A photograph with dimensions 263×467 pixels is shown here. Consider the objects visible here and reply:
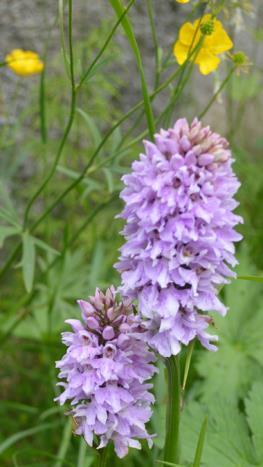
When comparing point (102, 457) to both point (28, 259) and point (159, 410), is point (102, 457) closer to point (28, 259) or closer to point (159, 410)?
point (159, 410)

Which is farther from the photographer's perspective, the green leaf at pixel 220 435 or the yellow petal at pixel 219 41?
the yellow petal at pixel 219 41

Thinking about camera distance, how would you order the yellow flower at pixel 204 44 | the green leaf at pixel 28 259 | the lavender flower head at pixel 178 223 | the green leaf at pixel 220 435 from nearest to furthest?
the lavender flower head at pixel 178 223 < the green leaf at pixel 220 435 < the yellow flower at pixel 204 44 < the green leaf at pixel 28 259

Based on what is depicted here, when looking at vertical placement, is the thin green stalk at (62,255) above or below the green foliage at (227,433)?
above

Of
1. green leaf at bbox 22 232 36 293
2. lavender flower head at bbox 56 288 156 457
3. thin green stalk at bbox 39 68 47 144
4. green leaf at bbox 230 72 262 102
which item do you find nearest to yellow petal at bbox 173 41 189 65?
thin green stalk at bbox 39 68 47 144

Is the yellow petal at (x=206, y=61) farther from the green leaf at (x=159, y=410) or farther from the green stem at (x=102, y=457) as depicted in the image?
the green stem at (x=102, y=457)

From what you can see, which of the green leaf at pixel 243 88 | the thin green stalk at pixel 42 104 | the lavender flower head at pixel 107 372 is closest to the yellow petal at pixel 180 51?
the thin green stalk at pixel 42 104

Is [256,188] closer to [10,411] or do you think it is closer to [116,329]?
[10,411]

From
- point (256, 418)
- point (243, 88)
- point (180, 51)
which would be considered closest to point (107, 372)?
point (256, 418)

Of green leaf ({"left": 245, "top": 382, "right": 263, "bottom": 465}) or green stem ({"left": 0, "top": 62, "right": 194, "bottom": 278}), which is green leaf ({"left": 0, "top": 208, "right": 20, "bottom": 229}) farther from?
green leaf ({"left": 245, "top": 382, "right": 263, "bottom": 465})
